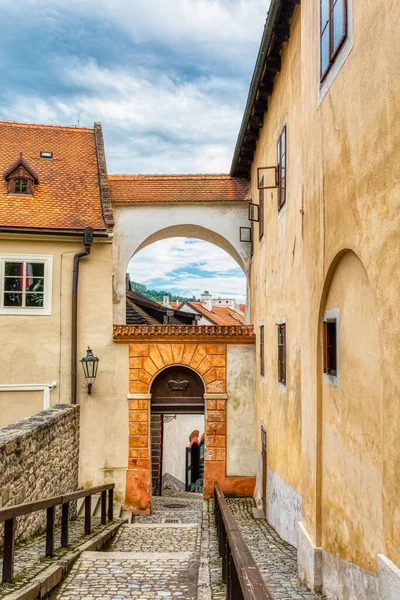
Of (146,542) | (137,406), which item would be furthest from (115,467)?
(146,542)

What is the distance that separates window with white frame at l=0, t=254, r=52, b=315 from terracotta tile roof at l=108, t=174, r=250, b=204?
309cm

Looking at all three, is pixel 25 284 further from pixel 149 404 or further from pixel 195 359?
pixel 195 359

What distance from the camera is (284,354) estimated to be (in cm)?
1020

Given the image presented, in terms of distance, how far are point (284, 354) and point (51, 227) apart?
6685 millimetres

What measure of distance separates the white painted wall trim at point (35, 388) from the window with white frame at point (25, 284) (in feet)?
5.51

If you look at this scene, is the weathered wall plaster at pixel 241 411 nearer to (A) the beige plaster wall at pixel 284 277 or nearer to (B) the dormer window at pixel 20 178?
(A) the beige plaster wall at pixel 284 277

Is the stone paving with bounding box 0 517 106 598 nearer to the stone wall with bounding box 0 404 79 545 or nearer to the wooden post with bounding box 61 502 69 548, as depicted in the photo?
the wooden post with bounding box 61 502 69 548

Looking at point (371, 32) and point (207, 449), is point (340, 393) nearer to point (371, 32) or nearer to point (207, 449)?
point (371, 32)

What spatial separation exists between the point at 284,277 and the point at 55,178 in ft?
26.9

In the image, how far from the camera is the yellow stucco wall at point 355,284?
13.4ft

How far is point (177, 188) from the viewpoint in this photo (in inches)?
640

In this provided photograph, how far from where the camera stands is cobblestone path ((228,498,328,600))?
6.04 metres

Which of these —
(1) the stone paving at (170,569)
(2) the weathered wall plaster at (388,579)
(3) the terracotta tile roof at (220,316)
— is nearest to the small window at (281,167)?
(1) the stone paving at (170,569)

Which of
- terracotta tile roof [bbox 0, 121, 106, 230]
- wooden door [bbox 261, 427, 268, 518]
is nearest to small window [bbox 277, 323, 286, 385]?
wooden door [bbox 261, 427, 268, 518]
